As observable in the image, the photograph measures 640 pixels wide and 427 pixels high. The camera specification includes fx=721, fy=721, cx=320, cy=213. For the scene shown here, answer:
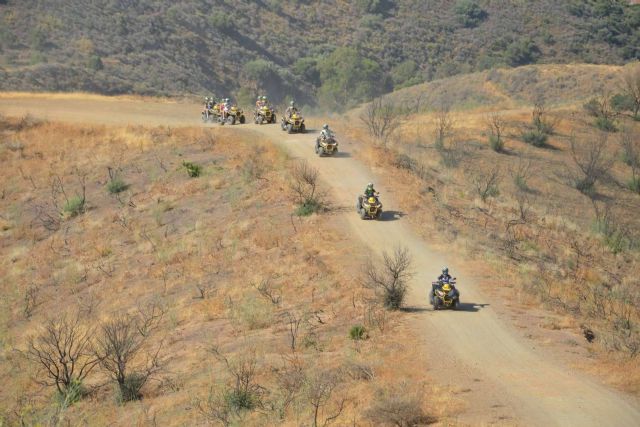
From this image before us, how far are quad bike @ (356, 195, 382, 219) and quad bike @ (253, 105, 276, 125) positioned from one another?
17.5m

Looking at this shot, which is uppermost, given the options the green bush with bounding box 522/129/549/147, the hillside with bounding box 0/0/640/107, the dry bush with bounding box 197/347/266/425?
the hillside with bounding box 0/0/640/107

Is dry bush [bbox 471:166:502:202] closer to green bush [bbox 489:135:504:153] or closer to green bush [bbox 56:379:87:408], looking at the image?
green bush [bbox 489:135:504:153]

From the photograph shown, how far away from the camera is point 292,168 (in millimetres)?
34219

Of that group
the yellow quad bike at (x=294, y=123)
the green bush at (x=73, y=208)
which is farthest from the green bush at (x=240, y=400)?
the yellow quad bike at (x=294, y=123)

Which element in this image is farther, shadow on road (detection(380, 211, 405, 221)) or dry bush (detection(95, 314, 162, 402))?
shadow on road (detection(380, 211, 405, 221))

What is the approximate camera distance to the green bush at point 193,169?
3700 centimetres

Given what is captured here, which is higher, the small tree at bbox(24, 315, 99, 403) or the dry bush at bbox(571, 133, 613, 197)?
the dry bush at bbox(571, 133, 613, 197)

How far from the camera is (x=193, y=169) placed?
3719 centimetres

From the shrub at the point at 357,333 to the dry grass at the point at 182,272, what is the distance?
0.23 meters

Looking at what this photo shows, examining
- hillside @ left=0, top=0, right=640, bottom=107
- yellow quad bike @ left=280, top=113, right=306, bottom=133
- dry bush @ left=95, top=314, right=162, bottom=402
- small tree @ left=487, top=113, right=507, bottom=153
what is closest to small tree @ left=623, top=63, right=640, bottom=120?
small tree @ left=487, top=113, right=507, bottom=153

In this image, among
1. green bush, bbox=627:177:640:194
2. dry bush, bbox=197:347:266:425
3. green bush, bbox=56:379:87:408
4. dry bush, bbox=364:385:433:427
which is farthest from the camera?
green bush, bbox=627:177:640:194

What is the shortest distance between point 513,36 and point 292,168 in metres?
83.5

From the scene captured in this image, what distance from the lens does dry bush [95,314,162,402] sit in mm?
18062

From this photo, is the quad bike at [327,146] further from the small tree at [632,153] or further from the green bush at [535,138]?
the small tree at [632,153]
